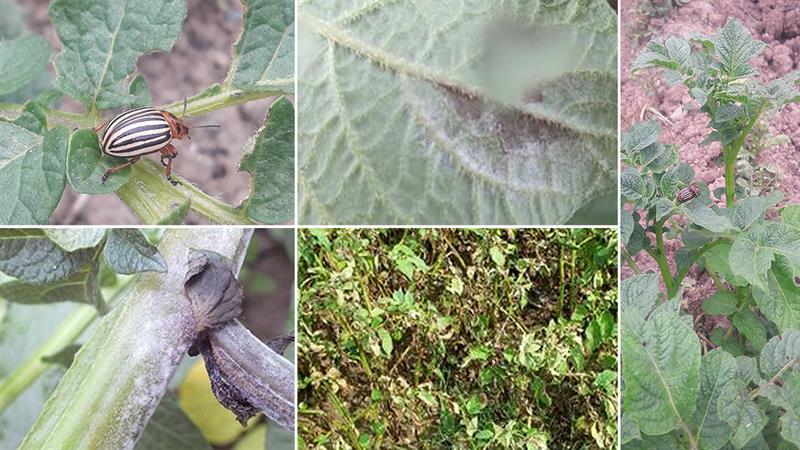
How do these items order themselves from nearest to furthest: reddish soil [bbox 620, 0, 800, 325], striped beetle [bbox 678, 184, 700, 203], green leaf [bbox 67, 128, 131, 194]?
green leaf [bbox 67, 128, 131, 194] → striped beetle [bbox 678, 184, 700, 203] → reddish soil [bbox 620, 0, 800, 325]

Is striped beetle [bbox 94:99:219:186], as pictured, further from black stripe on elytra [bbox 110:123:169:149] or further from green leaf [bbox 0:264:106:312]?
green leaf [bbox 0:264:106:312]

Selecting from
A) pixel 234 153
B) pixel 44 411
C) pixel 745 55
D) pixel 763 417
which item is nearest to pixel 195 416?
pixel 44 411

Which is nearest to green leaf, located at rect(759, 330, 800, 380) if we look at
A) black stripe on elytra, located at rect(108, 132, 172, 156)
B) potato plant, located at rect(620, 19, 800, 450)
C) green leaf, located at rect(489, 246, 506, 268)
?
potato plant, located at rect(620, 19, 800, 450)

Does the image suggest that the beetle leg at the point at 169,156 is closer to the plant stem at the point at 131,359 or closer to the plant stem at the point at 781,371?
the plant stem at the point at 131,359

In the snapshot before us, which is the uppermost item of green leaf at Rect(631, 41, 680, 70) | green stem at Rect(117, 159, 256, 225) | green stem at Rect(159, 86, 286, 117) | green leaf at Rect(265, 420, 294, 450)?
green stem at Rect(159, 86, 286, 117)


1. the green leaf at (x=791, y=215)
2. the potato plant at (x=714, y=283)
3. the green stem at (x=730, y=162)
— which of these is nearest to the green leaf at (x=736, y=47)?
the potato plant at (x=714, y=283)
